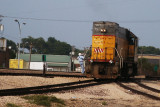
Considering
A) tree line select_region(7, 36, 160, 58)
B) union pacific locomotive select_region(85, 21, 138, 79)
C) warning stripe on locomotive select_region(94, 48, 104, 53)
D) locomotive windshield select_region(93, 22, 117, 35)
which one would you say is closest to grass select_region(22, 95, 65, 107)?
union pacific locomotive select_region(85, 21, 138, 79)

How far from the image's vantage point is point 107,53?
20.5 m

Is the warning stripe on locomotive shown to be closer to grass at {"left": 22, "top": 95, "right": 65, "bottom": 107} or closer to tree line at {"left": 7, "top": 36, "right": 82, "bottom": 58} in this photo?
grass at {"left": 22, "top": 95, "right": 65, "bottom": 107}

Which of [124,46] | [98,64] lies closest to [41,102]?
[98,64]

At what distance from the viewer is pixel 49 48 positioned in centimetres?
14512

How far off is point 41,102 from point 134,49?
15.5 metres

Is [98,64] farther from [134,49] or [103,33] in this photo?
[134,49]

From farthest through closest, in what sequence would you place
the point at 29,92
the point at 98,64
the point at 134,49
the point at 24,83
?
the point at 134,49
the point at 98,64
the point at 24,83
the point at 29,92

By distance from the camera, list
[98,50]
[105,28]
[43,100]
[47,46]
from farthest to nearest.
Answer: [47,46]
[98,50]
[105,28]
[43,100]

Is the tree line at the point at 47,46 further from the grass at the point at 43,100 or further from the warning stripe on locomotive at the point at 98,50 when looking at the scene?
the grass at the point at 43,100

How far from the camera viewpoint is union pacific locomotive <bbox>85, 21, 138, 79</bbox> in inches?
770

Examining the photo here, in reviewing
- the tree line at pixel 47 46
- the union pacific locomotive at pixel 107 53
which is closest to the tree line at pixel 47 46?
the tree line at pixel 47 46

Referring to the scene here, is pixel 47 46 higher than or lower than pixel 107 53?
higher

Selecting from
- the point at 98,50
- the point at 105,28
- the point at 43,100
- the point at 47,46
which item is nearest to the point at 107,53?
the point at 98,50

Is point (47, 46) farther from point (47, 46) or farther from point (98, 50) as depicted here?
point (98, 50)
